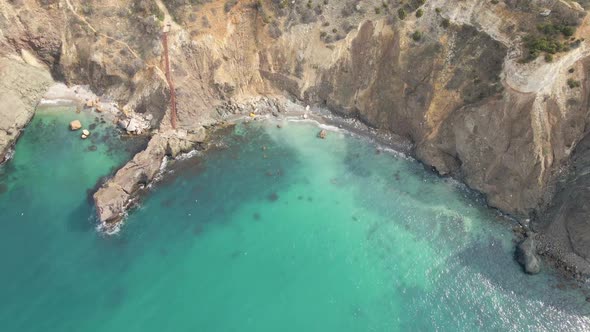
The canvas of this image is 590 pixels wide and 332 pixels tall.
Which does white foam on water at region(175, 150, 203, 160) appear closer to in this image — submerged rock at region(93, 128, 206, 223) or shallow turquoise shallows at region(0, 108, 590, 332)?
submerged rock at region(93, 128, 206, 223)

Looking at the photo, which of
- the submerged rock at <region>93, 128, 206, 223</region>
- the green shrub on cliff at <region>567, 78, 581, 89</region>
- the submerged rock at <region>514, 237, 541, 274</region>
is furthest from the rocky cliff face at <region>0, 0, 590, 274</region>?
the submerged rock at <region>514, 237, 541, 274</region>

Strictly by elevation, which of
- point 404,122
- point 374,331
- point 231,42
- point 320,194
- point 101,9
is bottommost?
point 374,331

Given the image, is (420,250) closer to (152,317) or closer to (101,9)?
(152,317)

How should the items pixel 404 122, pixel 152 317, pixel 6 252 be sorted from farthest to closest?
pixel 404 122
pixel 6 252
pixel 152 317

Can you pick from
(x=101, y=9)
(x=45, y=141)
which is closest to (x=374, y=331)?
(x=45, y=141)

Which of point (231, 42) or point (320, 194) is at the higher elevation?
point (231, 42)

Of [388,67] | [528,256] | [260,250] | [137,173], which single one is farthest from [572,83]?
[137,173]

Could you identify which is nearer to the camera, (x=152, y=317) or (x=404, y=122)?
(x=152, y=317)
